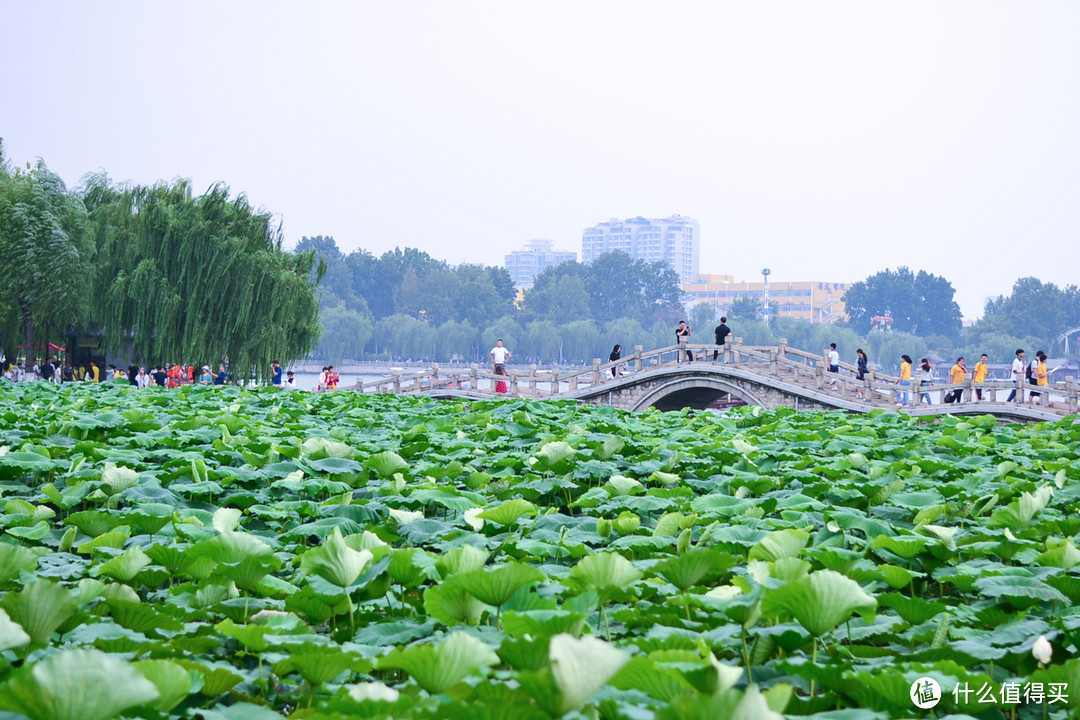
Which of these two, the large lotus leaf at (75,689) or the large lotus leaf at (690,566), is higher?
the large lotus leaf at (75,689)

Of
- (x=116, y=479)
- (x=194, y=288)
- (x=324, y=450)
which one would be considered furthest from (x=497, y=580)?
(x=194, y=288)

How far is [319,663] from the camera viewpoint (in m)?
1.48

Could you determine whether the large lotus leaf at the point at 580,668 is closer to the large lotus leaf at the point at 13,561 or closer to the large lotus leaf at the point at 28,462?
the large lotus leaf at the point at 13,561

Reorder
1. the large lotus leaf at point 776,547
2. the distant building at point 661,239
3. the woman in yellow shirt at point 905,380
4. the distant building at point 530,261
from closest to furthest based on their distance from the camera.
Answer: the large lotus leaf at point 776,547 < the woman in yellow shirt at point 905,380 < the distant building at point 661,239 < the distant building at point 530,261

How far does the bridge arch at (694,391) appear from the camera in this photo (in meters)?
21.5

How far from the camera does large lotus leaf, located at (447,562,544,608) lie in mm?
1642

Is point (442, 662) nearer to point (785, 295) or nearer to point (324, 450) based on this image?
point (324, 450)

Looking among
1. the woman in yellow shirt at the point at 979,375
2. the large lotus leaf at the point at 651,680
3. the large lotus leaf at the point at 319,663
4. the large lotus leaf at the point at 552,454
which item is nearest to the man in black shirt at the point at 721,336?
the woman in yellow shirt at the point at 979,375

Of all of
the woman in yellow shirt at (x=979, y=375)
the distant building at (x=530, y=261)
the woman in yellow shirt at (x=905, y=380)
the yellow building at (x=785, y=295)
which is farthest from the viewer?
the distant building at (x=530, y=261)

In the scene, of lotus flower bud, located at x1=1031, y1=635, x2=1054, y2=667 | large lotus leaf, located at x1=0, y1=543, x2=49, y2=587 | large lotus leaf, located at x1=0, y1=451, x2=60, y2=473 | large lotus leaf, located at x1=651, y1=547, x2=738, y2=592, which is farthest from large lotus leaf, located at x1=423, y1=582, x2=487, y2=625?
large lotus leaf, located at x1=0, y1=451, x2=60, y2=473

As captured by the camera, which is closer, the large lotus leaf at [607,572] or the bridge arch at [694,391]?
the large lotus leaf at [607,572]

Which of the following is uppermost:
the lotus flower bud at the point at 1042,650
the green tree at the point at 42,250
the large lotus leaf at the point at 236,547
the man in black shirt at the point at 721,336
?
the green tree at the point at 42,250

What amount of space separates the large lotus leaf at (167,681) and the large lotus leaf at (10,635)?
18 cm

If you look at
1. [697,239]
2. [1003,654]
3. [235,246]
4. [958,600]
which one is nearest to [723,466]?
[958,600]
